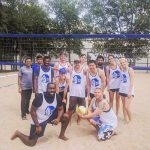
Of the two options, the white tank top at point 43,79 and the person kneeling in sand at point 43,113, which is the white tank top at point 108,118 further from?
the white tank top at point 43,79

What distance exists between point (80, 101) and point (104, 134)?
3.69ft

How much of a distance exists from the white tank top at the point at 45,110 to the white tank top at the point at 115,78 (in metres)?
1.95

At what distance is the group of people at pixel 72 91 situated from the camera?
6270 mm

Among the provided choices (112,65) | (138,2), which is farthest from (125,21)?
(112,65)

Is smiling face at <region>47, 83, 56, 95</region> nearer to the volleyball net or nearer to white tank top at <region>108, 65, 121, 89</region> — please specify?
white tank top at <region>108, 65, 121, 89</region>

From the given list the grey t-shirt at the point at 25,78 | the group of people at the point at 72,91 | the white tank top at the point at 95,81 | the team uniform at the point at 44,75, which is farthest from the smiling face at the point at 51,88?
the grey t-shirt at the point at 25,78

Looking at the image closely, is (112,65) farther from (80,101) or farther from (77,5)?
(77,5)

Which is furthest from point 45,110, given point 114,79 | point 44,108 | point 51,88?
point 114,79

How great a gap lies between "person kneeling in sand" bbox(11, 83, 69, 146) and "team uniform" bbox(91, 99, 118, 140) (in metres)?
0.68

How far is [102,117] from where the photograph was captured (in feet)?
22.1

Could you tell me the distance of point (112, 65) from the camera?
7863mm

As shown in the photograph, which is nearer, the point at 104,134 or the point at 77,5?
the point at 104,134

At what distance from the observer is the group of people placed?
20.6 feet

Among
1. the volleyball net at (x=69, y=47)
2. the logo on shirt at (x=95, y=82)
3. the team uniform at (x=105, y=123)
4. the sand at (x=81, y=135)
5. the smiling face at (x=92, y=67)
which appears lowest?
the sand at (x=81, y=135)
